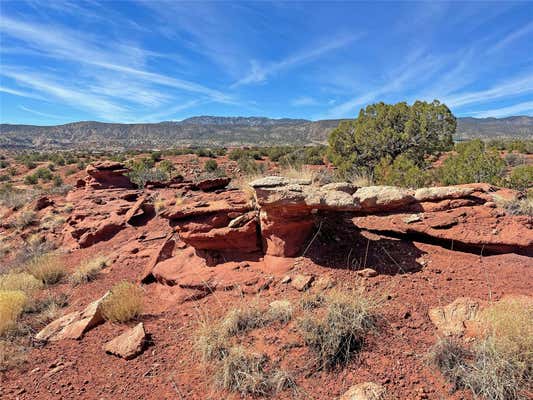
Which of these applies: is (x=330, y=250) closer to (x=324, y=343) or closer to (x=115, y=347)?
(x=324, y=343)

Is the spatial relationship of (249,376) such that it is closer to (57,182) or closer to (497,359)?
(497,359)

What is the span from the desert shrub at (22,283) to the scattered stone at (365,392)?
6157mm

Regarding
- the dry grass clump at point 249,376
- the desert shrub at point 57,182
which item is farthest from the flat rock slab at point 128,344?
the desert shrub at point 57,182

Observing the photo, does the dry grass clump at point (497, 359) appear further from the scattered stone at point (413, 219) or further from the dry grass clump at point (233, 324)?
the scattered stone at point (413, 219)

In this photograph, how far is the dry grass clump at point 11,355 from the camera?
141 inches

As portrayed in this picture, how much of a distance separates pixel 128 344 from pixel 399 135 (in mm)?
13244

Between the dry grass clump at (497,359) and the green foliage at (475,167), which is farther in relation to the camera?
the green foliage at (475,167)

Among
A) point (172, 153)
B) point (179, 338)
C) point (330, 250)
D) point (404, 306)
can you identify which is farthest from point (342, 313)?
point (172, 153)

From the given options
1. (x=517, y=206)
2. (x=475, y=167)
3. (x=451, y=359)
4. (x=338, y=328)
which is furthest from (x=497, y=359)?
(x=475, y=167)

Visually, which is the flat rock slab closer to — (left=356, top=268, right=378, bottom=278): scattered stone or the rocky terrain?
the rocky terrain

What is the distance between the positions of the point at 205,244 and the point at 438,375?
13.2 feet

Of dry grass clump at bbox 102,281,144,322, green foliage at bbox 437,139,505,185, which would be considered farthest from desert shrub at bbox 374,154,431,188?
dry grass clump at bbox 102,281,144,322

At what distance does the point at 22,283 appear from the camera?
6.17 metres

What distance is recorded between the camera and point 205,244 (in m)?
5.58
